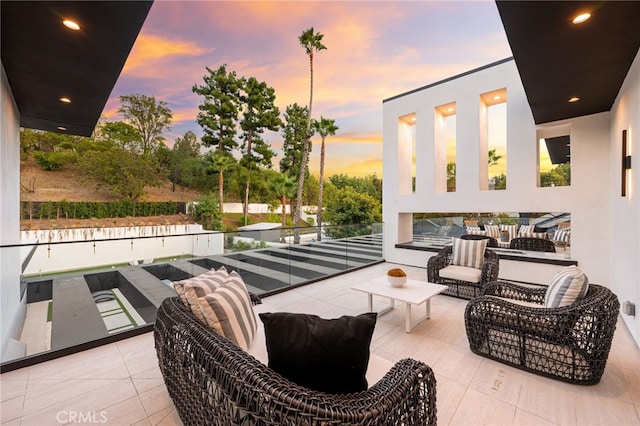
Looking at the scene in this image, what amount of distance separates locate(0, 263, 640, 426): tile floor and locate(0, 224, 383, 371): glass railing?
44 cm

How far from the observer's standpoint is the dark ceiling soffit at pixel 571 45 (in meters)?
1.99

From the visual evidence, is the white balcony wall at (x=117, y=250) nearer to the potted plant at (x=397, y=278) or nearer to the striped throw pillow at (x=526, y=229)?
the potted plant at (x=397, y=278)

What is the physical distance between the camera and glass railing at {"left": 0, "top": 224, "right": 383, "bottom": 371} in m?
3.20

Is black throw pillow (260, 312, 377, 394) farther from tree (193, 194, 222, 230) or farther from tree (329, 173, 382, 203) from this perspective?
tree (329, 173, 382, 203)

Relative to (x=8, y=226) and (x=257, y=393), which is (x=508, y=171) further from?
(x=8, y=226)

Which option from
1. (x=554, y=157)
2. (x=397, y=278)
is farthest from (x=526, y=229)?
(x=554, y=157)

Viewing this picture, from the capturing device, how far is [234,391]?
107 centimetres

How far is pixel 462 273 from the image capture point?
161 inches

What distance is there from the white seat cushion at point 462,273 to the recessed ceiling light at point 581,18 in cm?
311

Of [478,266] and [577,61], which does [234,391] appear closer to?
[577,61]

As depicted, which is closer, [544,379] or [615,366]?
[544,379]

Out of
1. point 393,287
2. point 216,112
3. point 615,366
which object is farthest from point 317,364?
point 216,112

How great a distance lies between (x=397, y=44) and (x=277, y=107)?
556 inches
